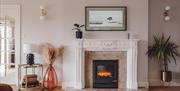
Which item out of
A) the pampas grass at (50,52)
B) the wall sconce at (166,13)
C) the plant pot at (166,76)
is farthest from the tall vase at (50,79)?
the wall sconce at (166,13)

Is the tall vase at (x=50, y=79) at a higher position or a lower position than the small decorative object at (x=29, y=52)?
lower

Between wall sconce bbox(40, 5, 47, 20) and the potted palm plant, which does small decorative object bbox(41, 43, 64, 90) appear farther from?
the potted palm plant

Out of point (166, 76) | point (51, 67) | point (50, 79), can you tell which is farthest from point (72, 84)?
point (166, 76)

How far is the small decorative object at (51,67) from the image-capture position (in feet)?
19.1

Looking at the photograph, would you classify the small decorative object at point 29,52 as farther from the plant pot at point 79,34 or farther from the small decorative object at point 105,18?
the small decorative object at point 105,18

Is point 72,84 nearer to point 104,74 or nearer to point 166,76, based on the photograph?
point 104,74

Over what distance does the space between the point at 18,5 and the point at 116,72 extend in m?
2.95

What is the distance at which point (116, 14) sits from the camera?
5.68 m

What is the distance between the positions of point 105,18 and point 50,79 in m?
1.97

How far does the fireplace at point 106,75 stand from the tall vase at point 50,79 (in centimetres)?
98

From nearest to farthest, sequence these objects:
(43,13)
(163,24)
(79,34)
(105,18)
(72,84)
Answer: (79,34), (105,18), (72,84), (43,13), (163,24)

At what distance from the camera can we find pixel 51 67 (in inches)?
232

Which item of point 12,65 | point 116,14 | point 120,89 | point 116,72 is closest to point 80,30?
point 116,14

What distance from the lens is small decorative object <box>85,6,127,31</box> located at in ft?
18.6
